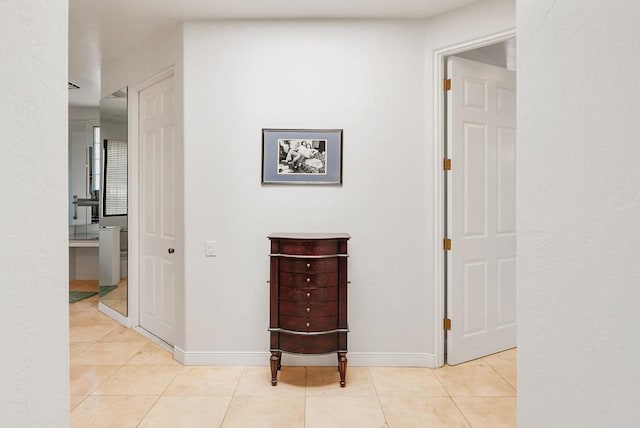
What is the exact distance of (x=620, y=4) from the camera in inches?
31.2

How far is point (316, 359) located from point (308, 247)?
3.16ft

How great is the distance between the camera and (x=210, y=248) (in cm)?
324

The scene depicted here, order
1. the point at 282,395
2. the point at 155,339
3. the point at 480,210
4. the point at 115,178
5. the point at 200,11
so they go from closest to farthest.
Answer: the point at 282,395 → the point at 200,11 → the point at 480,210 → the point at 155,339 → the point at 115,178

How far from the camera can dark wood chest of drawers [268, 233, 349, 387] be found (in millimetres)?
2857

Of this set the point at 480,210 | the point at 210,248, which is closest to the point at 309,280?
the point at 210,248

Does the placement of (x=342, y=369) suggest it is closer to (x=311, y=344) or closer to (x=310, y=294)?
(x=311, y=344)

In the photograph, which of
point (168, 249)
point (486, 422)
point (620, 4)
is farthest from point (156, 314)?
point (620, 4)

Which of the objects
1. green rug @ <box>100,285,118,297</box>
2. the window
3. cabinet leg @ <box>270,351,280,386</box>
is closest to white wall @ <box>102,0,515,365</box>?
cabinet leg @ <box>270,351,280,386</box>

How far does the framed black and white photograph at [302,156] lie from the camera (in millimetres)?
3211

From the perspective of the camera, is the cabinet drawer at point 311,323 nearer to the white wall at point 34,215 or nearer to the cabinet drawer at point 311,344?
the cabinet drawer at point 311,344

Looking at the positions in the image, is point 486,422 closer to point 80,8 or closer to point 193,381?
point 193,381

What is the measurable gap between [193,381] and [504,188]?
9.26 ft

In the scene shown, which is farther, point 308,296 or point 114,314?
point 114,314

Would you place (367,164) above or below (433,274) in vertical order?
above
